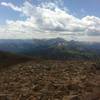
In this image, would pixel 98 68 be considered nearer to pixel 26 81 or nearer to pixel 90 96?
pixel 26 81

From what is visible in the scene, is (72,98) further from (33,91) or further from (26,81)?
(26,81)

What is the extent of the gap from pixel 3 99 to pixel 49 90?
2.93 meters

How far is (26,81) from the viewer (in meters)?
17.8

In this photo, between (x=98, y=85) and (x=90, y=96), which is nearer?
(x=90, y=96)

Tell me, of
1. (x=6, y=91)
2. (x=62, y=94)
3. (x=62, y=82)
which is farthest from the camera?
(x=62, y=82)

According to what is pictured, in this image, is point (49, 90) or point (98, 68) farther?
point (98, 68)

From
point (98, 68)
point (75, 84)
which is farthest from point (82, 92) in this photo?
point (98, 68)

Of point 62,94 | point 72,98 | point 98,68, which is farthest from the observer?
point 98,68

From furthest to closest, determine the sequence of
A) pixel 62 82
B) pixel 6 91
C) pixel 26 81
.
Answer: pixel 26 81, pixel 62 82, pixel 6 91

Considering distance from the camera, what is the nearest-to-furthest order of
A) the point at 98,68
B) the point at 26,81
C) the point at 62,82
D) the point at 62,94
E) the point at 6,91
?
1. the point at 62,94
2. the point at 6,91
3. the point at 62,82
4. the point at 26,81
5. the point at 98,68

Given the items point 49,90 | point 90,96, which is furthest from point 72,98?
point 49,90

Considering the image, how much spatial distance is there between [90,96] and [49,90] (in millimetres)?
2821

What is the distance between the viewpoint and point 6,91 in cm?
1515

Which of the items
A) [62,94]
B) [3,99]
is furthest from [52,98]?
[3,99]
